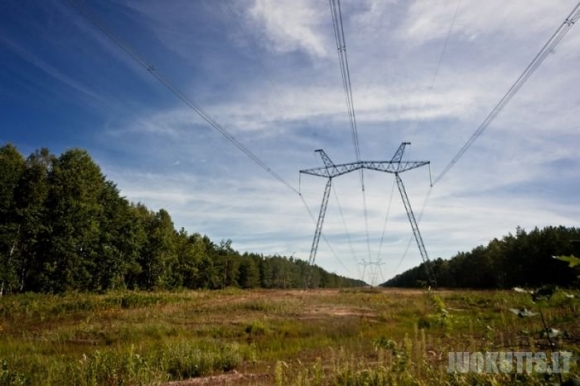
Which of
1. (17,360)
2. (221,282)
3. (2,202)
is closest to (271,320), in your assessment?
(17,360)

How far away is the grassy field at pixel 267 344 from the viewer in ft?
15.9

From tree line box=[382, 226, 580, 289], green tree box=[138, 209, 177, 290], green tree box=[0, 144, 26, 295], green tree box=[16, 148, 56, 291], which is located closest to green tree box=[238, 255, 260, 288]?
green tree box=[138, 209, 177, 290]

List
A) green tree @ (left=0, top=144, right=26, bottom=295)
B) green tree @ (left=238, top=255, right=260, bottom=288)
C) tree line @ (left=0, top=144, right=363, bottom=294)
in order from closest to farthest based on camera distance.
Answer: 1. green tree @ (left=0, top=144, right=26, bottom=295)
2. tree line @ (left=0, top=144, right=363, bottom=294)
3. green tree @ (left=238, top=255, right=260, bottom=288)

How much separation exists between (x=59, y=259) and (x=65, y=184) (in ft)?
28.6

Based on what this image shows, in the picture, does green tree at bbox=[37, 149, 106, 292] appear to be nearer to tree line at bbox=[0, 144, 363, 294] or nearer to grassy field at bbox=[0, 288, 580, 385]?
tree line at bbox=[0, 144, 363, 294]

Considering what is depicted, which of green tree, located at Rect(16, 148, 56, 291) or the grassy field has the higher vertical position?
green tree, located at Rect(16, 148, 56, 291)

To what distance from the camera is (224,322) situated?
16.5m

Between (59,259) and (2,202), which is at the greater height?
(2,202)

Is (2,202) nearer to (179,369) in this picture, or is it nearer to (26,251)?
(26,251)

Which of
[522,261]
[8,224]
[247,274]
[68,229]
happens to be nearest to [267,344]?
[8,224]

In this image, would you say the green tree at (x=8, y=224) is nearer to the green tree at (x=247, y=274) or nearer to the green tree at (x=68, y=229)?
the green tree at (x=68, y=229)

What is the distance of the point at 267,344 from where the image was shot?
11.9 m

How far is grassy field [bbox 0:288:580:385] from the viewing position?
4848mm

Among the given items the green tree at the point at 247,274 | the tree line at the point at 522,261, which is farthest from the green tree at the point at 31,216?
the green tree at the point at 247,274
